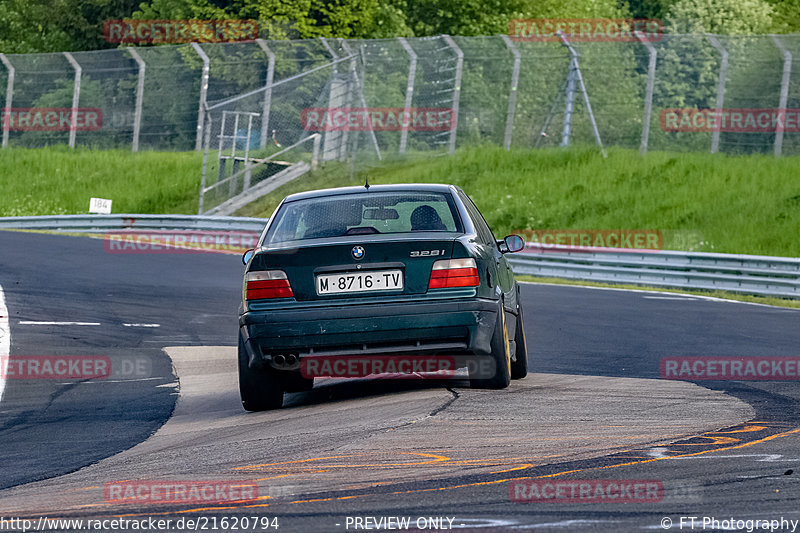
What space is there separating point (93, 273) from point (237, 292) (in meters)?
3.35

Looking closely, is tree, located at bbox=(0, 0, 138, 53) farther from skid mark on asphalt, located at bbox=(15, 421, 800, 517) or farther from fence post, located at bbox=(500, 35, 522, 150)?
skid mark on asphalt, located at bbox=(15, 421, 800, 517)

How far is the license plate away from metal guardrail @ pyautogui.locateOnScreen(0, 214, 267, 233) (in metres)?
20.1

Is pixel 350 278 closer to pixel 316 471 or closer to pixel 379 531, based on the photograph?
pixel 316 471

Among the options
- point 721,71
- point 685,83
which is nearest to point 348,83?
point 685,83

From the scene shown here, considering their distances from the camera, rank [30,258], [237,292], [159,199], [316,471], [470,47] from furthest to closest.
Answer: [159,199]
[470,47]
[30,258]
[237,292]
[316,471]

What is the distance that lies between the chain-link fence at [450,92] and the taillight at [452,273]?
2235cm

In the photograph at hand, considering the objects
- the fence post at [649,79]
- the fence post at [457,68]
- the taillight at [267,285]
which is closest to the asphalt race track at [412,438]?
the taillight at [267,285]

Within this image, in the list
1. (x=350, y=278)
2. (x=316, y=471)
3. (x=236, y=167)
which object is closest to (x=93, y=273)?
(x=236, y=167)

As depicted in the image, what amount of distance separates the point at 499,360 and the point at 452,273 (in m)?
0.70

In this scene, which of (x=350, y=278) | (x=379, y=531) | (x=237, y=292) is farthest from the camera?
(x=237, y=292)

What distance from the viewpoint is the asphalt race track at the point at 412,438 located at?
4949mm

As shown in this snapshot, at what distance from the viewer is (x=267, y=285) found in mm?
8031

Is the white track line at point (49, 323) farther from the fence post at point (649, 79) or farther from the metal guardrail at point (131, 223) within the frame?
the fence post at point (649, 79)

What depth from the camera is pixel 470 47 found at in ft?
107
